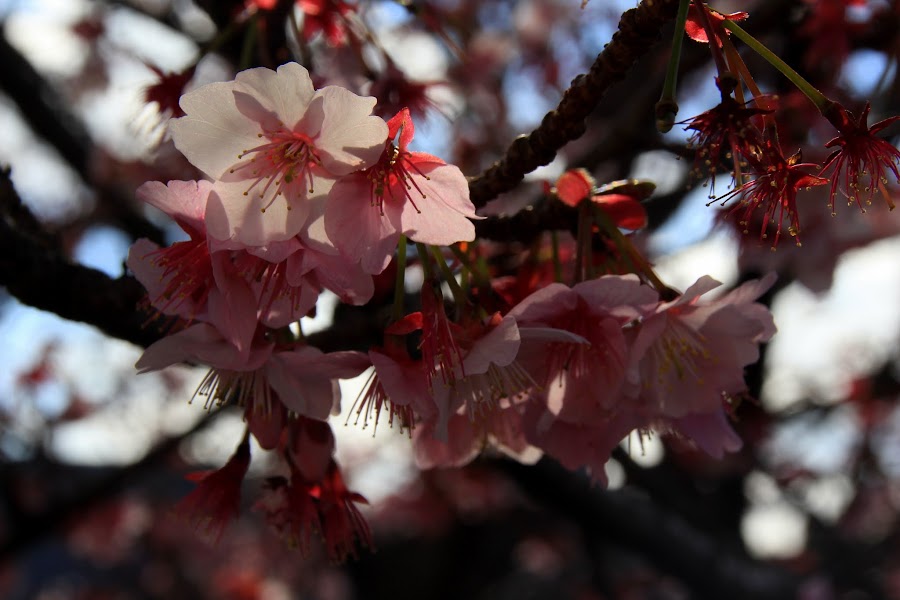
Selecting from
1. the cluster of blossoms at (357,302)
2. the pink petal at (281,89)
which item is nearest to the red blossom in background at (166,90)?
the cluster of blossoms at (357,302)

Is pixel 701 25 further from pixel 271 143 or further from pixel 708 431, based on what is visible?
pixel 708 431

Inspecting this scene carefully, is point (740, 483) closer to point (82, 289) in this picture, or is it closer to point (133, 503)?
point (82, 289)

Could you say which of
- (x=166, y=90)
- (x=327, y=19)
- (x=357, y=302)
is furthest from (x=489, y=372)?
(x=327, y=19)

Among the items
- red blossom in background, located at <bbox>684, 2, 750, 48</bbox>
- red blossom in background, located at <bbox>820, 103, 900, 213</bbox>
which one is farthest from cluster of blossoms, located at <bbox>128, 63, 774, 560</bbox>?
red blossom in background, located at <bbox>684, 2, 750, 48</bbox>

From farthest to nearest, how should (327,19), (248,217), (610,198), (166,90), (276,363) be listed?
1. (327,19)
2. (166,90)
3. (610,198)
4. (276,363)
5. (248,217)

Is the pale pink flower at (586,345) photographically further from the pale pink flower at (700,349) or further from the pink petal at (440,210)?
the pink petal at (440,210)
